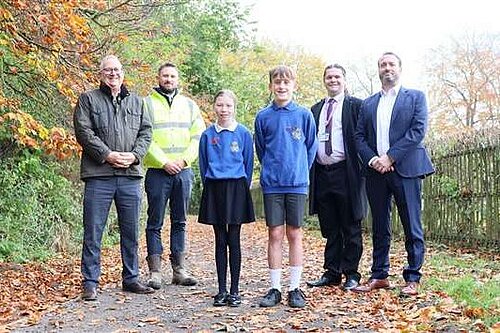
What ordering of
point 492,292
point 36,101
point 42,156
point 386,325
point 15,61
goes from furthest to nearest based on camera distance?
point 42,156
point 36,101
point 15,61
point 492,292
point 386,325

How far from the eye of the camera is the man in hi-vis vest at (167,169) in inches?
253

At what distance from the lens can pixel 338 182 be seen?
611 centimetres

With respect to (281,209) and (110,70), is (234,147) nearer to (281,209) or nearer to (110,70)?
(281,209)

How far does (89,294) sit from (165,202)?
118 centimetres

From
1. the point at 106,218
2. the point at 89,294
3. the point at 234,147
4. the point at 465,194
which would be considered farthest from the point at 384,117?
the point at 465,194

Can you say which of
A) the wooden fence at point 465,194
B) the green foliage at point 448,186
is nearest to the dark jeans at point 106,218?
the wooden fence at point 465,194

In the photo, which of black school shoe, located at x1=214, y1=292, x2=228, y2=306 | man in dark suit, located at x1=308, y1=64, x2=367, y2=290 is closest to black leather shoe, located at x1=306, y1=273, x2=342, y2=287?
man in dark suit, located at x1=308, y1=64, x2=367, y2=290

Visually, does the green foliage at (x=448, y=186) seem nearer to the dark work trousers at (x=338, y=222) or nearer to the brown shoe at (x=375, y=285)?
the dark work trousers at (x=338, y=222)

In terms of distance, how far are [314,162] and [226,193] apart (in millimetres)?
1085

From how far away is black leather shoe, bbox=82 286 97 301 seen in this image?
19.1ft

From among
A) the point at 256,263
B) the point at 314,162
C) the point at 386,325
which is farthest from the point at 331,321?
the point at 256,263

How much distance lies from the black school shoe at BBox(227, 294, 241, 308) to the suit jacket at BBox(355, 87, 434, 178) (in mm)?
1657

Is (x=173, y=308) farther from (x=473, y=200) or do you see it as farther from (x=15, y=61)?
(x=473, y=200)

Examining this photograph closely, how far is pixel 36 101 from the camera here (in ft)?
30.7
